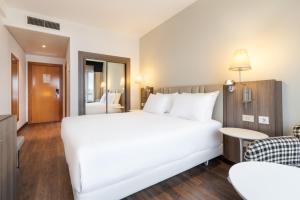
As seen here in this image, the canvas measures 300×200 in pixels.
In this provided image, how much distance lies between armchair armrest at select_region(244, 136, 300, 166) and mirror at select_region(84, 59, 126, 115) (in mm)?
3692

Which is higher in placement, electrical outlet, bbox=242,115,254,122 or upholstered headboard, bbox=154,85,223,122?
upholstered headboard, bbox=154,85,223,122

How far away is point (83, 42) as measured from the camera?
3.89m

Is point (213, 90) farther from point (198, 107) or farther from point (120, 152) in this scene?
point (120, 152)

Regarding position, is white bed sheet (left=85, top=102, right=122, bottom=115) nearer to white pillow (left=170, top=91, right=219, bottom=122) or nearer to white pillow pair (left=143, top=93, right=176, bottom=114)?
white pillow pair (left=143, top=93, right=176, bottom=114)

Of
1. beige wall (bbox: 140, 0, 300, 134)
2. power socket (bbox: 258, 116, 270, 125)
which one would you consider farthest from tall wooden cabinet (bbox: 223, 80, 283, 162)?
beige wall (bbox: 140, 0, 300, 134)

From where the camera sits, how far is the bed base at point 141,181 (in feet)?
4.27

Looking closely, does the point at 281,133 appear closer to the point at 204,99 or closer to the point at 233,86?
the point at 233,86

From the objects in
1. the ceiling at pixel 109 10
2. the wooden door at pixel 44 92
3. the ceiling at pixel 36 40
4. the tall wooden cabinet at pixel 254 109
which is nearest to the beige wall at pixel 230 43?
the tall wooden cabinet at pixel 254 109

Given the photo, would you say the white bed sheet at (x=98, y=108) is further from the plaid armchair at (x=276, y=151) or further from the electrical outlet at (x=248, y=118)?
the plaid armchair at (x=276, y=151)

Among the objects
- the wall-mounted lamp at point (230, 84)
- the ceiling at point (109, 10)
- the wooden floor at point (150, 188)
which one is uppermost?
the ceiling at point (109, 10)

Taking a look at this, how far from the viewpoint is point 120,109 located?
4.63 m

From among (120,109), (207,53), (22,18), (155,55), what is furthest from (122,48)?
(207,53)

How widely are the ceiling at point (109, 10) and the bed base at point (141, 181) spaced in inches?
109

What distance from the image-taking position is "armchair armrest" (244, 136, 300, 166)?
1.28 metres
